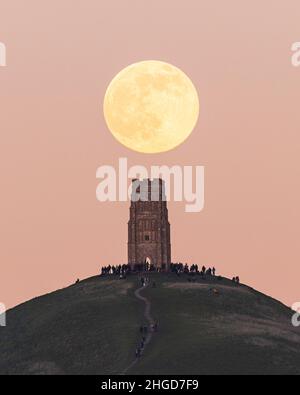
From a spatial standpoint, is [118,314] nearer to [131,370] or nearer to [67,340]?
[67,340]

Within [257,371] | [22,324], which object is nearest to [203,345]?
[257,371]

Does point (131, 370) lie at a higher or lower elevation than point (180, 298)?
lower

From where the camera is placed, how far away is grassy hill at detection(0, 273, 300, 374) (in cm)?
16062

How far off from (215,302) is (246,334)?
13419 mm

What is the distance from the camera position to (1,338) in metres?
191

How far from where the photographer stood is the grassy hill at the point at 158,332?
16062cm

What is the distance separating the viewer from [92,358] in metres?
170

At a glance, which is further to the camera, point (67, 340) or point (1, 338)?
point (1, 338)

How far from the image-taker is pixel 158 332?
170 meters
